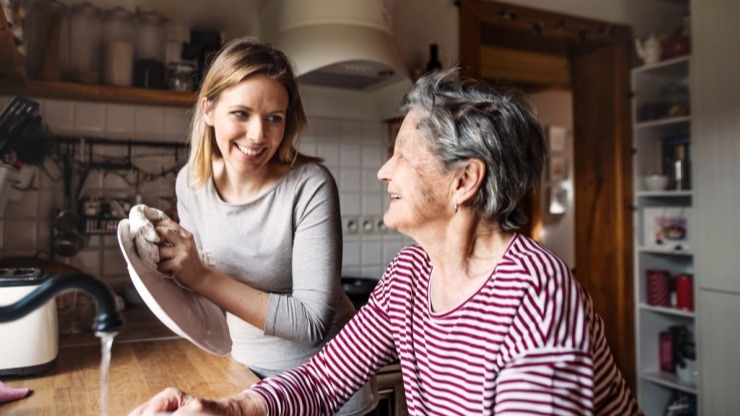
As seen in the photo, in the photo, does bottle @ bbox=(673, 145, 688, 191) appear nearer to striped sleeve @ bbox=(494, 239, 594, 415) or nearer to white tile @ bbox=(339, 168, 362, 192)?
white tile @ bbox=(339, 168, 362, 192)

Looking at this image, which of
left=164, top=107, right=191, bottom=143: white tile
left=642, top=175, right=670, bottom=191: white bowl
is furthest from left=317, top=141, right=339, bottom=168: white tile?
left=642, top=175, right=670, bottom=191: white bowl

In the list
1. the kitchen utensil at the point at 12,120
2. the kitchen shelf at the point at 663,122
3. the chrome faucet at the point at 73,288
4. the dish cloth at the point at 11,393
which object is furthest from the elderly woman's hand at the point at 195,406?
Answer: the kitchen shelf at the point at 663,122

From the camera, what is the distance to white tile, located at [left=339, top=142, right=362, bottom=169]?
254cm

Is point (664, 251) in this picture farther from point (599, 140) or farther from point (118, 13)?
point (118, 13)

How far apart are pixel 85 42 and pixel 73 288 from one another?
6.07ft

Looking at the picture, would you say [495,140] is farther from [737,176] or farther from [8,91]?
[737,176]

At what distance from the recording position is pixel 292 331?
1118 millimetres

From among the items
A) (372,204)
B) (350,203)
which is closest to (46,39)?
(350,203)

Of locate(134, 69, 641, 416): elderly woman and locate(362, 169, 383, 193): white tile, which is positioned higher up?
locate(362, 169, 383, 193): white tile

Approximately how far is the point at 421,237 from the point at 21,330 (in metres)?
0.86

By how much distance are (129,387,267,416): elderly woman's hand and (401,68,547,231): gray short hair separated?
512mm

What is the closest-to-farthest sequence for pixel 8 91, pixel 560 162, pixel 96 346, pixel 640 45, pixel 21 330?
pixel 21 330
pixel 96 346
pixel 8 91
pixel 640 45
pixel 560 162

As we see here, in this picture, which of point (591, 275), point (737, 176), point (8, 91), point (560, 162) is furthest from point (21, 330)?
point (560, 162)

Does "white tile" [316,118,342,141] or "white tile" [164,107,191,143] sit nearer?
"white tile" [164,107,191,143]
